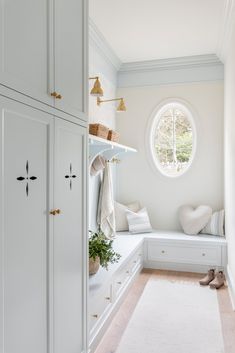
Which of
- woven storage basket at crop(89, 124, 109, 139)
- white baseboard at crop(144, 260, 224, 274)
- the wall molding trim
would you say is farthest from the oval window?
woven storage basket at crop(89, 124, 109, 139)

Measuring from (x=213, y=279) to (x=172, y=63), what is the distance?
9.17 feet

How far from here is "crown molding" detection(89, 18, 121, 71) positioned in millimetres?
3171

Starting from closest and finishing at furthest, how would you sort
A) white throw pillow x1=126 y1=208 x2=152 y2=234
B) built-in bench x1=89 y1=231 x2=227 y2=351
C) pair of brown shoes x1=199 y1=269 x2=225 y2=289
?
built-in bench x1=89 y1=231 x2=227 y2=351 < pair of brown shoes x1=199 y1=269 x2=225 y2=289 < white throw pillow x1=126 y1=208 x2=152 y2=234

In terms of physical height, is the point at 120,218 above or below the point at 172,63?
below

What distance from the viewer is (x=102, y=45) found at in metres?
3.51

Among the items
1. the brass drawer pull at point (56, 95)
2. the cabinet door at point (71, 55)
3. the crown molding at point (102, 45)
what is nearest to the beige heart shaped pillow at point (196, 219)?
the crown molding at point (102, 45)

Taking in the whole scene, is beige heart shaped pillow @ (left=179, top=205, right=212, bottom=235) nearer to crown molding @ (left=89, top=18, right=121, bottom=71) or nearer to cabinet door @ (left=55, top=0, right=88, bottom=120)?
crown molding @ (left=89, top=18, right=121, bottom=71)
